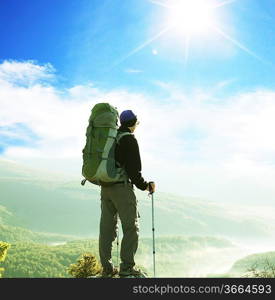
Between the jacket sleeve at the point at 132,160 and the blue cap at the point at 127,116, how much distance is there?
53cm

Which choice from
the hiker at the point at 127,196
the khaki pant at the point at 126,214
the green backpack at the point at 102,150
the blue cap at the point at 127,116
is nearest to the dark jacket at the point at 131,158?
the hiker at the point at 127,196

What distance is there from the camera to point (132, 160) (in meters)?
8.12

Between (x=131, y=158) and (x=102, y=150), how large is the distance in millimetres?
622

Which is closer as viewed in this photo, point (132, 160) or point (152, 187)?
point (132, 160)

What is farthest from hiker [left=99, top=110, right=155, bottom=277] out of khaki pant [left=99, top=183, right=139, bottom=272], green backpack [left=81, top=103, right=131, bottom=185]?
green backpack [left=81, top=103, right=131, bottom=185]

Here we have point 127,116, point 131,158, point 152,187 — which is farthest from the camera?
point 127,116

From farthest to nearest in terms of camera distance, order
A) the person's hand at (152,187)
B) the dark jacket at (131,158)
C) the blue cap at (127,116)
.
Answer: the blue cap at (127,116) → the person's hand at (152,187) → the dark jacket at (131,158)

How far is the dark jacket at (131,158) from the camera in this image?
8125mm

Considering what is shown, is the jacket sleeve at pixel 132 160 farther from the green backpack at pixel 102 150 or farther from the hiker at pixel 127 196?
the green backpack at pixel 102 150

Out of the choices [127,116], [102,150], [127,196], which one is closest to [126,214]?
[127,196]

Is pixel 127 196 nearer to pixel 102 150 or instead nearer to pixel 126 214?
pixel 126 214
